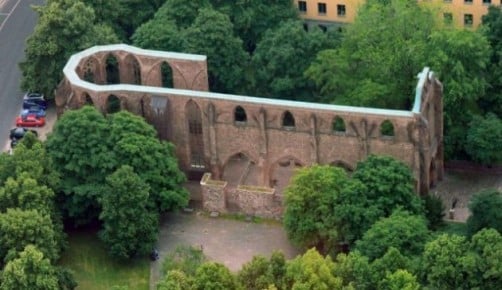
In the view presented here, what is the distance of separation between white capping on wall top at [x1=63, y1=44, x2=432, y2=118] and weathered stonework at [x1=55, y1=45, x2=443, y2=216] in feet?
0.31

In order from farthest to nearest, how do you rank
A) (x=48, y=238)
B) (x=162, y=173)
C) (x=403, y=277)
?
(x=162, y=173) → (x=48, y=238) → (x=403, y=277)

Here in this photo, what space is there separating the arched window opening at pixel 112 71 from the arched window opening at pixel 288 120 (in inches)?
804

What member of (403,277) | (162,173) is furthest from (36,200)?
(403,277)

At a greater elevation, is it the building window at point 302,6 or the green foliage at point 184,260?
the building window at point 302,6

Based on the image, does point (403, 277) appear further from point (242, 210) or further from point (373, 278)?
point (242, 210)

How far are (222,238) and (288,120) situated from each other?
14661 millimetres

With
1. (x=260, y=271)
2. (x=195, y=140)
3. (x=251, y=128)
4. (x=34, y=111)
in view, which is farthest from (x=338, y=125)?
(x=34, y=111)

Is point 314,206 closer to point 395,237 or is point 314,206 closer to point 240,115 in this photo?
point 395,237

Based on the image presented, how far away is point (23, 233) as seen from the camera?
127 meters

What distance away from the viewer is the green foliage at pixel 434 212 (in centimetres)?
13388

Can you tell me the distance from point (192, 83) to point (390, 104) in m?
20.6

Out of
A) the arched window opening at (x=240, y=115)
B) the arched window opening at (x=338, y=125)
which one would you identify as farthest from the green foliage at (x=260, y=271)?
the arched window opening at (x=240, y=115)

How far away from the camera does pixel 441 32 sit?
143750 mm

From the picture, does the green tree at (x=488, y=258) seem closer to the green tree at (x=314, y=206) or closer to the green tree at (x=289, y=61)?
the green tree at (x=314, y=206)
